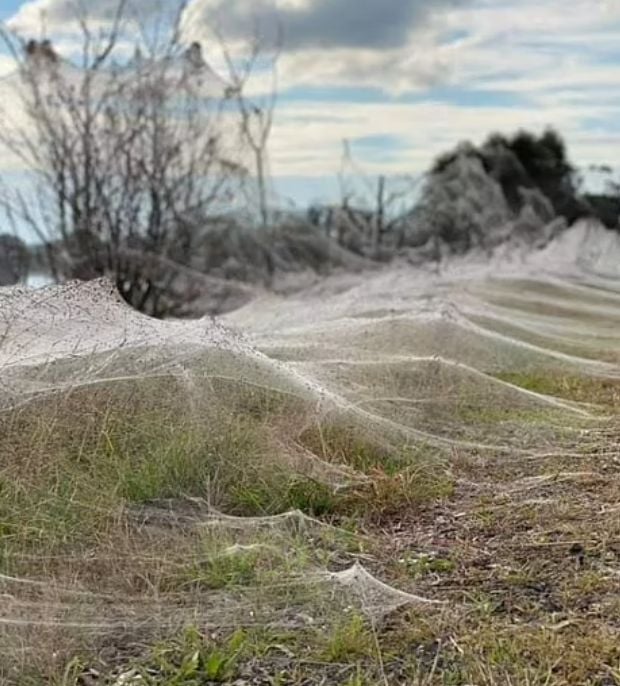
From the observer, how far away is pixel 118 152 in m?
10.1

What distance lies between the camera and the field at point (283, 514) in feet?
8.57

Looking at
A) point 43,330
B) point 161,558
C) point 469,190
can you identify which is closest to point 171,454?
point 161,558

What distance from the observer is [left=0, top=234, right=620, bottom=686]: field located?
2.61 meters

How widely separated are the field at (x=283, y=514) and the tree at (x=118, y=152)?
494cm

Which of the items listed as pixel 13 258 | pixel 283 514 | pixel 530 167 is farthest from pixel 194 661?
pixel 530 167

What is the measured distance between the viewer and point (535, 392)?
5770 millimetres

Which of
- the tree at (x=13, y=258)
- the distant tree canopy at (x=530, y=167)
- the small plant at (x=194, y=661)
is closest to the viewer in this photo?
the small plant at (x=194, y=661)

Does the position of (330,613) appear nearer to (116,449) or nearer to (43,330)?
(116,449)

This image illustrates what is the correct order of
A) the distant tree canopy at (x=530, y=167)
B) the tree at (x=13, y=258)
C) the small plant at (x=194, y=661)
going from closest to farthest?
the small plant at (x=194, y=661), the tree at (x=13, y=258), the distant tree canopy at (x=530, y=167)

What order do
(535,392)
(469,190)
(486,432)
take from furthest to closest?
(469,190), (535,392), (486,432)

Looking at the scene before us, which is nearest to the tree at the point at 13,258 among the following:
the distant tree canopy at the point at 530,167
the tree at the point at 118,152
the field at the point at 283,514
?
the tree at the point at 118,152

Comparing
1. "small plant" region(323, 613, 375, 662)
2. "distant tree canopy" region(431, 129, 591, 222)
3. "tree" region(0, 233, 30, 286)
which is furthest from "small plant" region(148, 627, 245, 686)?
"distant tree canopy" region(431, 129, 591, 222)

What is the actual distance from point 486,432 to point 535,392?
111 cm

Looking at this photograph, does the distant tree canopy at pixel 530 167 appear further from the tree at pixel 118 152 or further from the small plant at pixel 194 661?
the small plant at pixel 194 661
